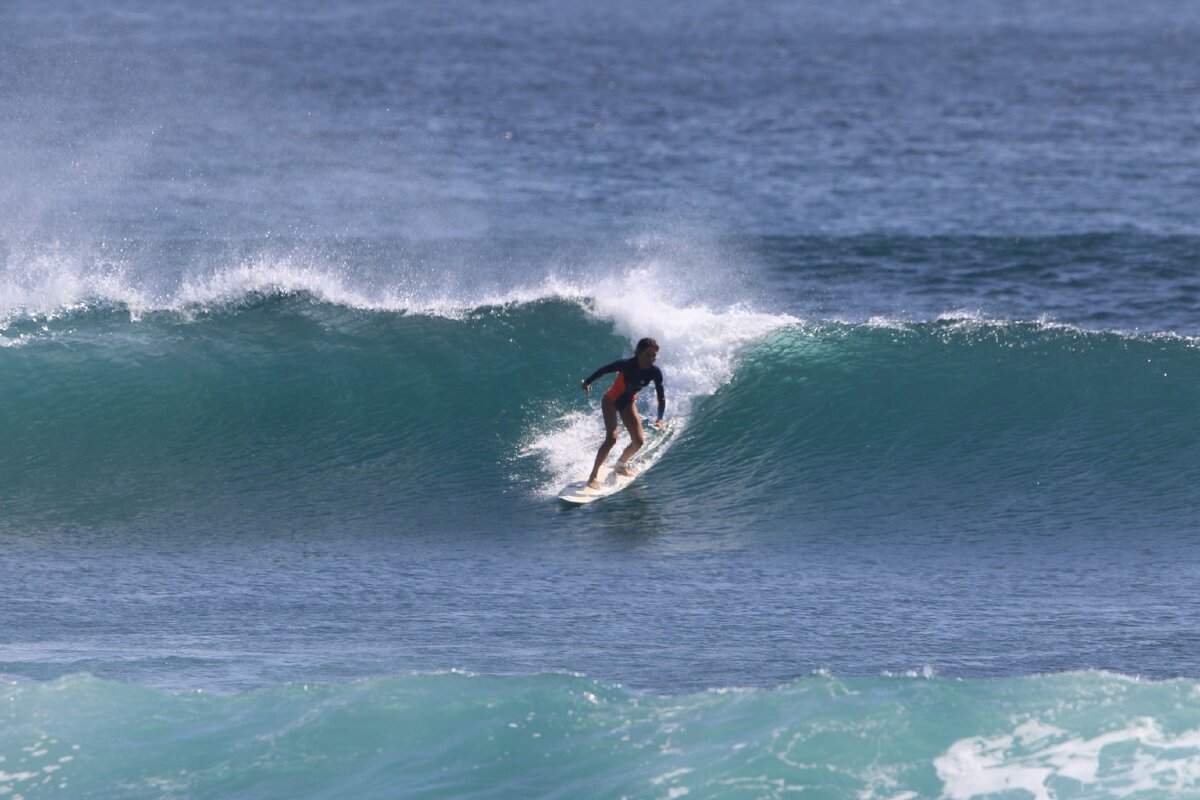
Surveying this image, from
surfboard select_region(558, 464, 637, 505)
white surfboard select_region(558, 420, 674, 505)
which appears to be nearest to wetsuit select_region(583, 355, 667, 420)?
white surfboard select_region(558, 420, 674, 505)

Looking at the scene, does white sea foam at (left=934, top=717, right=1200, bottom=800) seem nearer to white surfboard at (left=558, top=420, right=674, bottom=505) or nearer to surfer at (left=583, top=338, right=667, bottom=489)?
white surfboard at (left=558, top=420, right=674, bottom=505)

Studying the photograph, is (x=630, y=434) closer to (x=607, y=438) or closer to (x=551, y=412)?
(x=607, y=438)

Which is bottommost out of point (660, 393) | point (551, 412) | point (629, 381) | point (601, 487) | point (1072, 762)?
point (1072, 762)

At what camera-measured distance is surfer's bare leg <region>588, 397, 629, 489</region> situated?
47.4 ft

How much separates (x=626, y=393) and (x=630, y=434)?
20.3 inches

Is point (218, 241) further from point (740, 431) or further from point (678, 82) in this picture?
point (678, 82)

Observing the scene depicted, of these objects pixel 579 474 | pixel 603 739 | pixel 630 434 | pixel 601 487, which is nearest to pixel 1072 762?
pixel 603 739

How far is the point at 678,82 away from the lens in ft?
168

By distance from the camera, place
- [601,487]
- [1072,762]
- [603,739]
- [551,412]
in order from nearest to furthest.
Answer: [1072,762] → [603,739] → [601,487] → [551,412]

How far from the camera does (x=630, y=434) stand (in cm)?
1491

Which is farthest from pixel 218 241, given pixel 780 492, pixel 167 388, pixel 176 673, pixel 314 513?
pixel 176 673

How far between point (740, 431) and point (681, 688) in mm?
5963

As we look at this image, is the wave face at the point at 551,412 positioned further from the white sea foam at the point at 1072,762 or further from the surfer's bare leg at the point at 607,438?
the white sea foam at the point at 1072,762

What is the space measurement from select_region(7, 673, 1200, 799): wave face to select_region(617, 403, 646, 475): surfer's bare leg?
4.72 m
